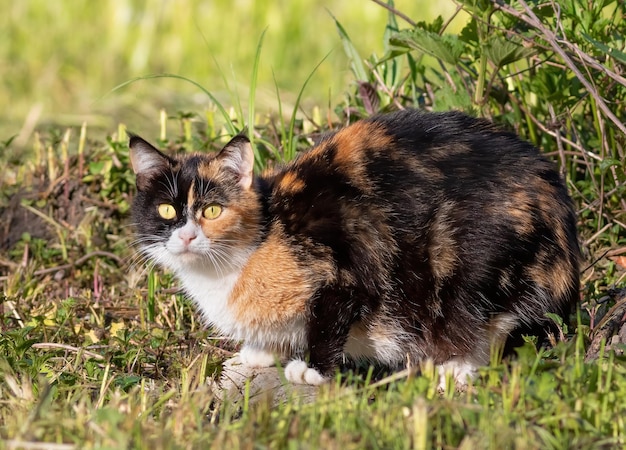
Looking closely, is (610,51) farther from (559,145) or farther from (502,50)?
(559,145)

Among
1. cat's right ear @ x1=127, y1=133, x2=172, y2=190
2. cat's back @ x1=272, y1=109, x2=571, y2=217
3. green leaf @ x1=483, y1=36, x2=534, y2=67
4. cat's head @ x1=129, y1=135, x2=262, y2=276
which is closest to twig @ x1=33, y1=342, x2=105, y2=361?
cat's head @ x1=129, y1=135, x2=262, y2=276

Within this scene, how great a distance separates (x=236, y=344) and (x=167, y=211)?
2.24ft

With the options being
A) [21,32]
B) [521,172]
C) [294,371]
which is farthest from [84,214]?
[21,32]

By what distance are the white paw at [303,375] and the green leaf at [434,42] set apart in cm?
141

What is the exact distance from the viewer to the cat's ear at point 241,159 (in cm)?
352

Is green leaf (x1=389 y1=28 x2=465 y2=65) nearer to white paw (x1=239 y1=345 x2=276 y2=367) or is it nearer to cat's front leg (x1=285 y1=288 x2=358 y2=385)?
cat's front leg (x1=285 y1=288 x2=358 y2=385)

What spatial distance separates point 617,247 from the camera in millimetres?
4145

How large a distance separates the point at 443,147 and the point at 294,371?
927mm

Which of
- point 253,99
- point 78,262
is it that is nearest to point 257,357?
point 253,99

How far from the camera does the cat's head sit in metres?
3.44

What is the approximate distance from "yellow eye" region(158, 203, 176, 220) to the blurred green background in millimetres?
3125

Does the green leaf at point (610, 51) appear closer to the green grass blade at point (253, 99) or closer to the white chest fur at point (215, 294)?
the green grass blade at point (253, 99)

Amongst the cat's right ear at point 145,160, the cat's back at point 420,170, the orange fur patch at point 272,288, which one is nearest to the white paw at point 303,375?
the orange fur patch at point 272,288

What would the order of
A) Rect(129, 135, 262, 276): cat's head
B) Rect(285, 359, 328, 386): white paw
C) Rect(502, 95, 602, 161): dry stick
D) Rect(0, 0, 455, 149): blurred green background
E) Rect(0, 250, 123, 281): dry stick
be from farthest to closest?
Rect(0, 0, 455, 149): blurred green background
Rect(0, 250, 123, 281): dry stick
Rect(502, 95, 602, 161): dry stick
Rect(129, 135, 262, 276): cat's head
Rect(285, 359, 328, 386): white paw
